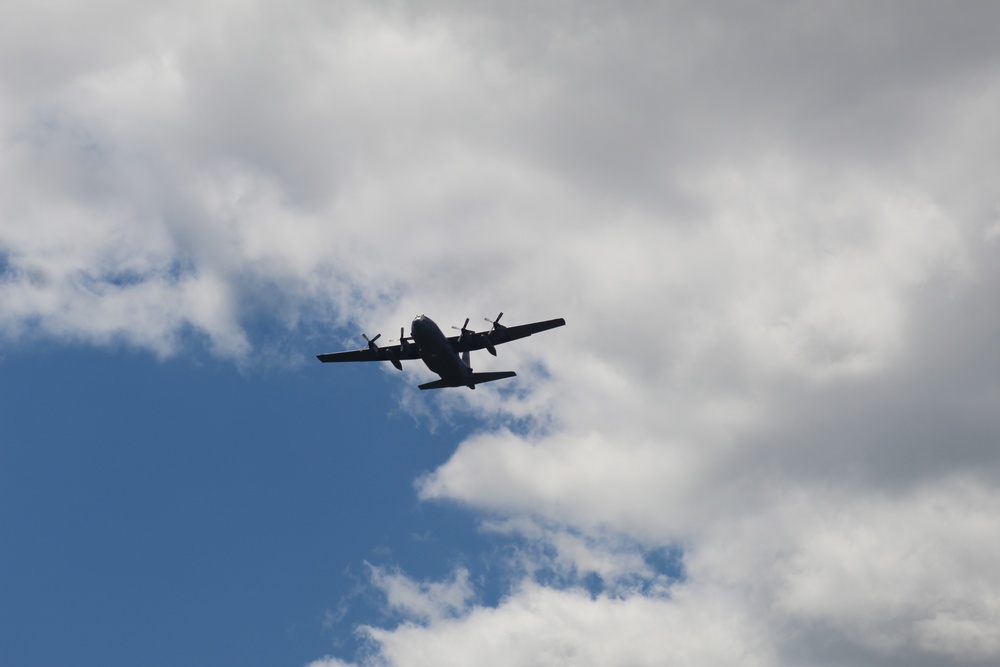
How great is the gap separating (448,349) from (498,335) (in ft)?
16.8

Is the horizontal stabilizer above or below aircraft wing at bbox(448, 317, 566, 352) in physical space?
below

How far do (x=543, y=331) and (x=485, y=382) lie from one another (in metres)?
7.74

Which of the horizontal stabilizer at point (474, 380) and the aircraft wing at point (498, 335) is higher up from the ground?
the aircraft wing at point (498, 335)

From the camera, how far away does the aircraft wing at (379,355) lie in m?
94.9

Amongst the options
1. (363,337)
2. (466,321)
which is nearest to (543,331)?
(466,321)

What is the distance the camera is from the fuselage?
8650cm

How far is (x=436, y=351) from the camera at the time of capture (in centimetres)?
8919

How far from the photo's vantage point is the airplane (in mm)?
88175

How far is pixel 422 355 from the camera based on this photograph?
3578 inches

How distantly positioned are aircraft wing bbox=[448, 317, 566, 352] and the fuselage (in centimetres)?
130

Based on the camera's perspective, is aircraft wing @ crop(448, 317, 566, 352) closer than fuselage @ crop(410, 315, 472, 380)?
No

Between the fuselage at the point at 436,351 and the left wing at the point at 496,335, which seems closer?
the fuselage at the point at 436,351

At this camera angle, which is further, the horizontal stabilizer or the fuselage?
the horizontal stabilizer

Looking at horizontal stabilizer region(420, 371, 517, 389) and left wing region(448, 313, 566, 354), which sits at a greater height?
left wing region(448, 313, 566, 354)
